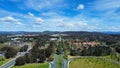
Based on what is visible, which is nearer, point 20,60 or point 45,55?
point 20,60

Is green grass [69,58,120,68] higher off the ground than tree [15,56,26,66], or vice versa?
tree [15,56,26,66]

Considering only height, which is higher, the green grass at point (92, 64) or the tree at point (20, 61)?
the tree at point (20, 61)

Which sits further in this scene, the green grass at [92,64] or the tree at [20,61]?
the tree at [20,61]

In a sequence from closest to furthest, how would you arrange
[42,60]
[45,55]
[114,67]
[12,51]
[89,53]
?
[114,67] < [42,60] < [45,55] < [12,51] < [89,53]

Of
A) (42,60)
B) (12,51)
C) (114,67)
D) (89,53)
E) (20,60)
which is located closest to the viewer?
(114,67)

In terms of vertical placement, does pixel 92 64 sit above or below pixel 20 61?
below

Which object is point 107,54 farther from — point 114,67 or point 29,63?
point 29,63

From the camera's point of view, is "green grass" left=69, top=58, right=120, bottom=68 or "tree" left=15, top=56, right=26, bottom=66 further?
"tree" left=15, top=56, right=26, bottom=66

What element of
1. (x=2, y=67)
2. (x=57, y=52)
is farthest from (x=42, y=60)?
(x=57, y=52)

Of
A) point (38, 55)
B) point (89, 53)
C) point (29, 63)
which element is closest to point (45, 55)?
point (38, 55)

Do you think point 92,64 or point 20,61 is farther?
point 92,64
